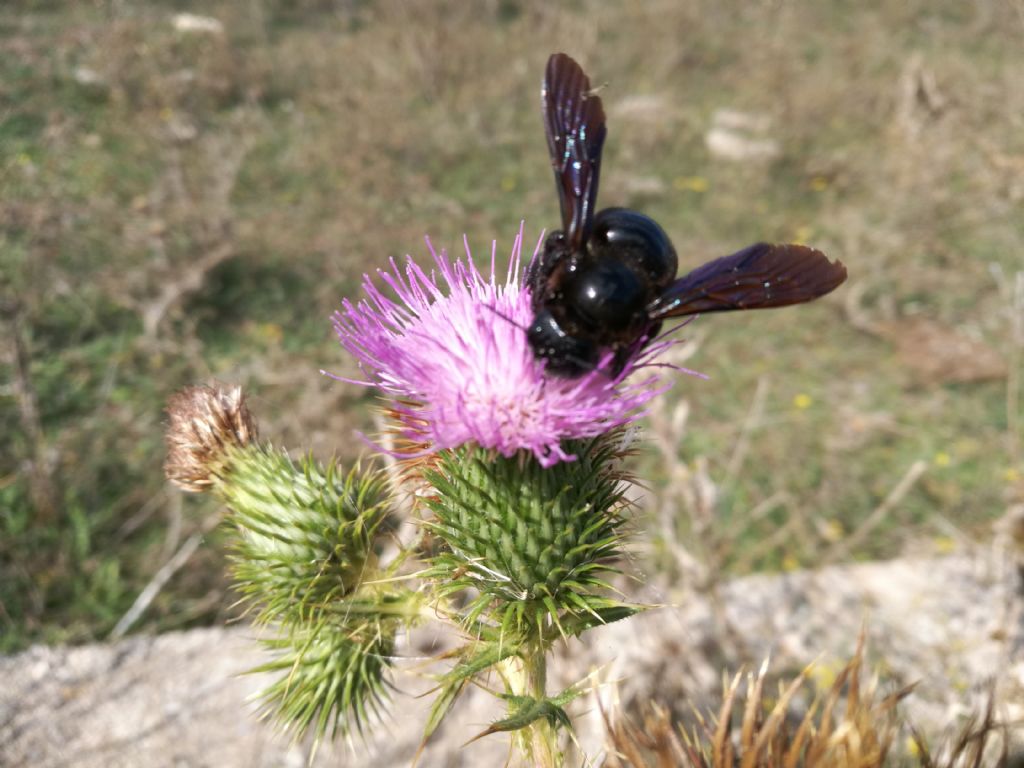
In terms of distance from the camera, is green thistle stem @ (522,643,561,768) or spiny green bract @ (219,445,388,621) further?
spiny green bract @ (219,445,388,621)

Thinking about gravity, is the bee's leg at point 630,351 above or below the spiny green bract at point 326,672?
above

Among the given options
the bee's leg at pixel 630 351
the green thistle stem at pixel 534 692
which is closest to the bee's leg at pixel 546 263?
the bee's leg at pixel 630 351

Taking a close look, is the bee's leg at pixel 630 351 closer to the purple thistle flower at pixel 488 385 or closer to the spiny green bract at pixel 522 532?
the purple thistle flower at pixel 488 385

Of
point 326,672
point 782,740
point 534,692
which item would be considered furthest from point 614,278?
point 326,672

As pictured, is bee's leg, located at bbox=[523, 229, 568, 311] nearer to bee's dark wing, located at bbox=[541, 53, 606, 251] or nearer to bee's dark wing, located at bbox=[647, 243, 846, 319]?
bee's dark wing, located at bbox=[541, 53, 606, 251]

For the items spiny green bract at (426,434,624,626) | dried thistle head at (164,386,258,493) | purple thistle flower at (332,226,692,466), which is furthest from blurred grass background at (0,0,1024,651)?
dried thistle head at (164,386,258,493)

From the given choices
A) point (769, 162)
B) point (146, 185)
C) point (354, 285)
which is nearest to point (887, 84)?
point (769, 162)
